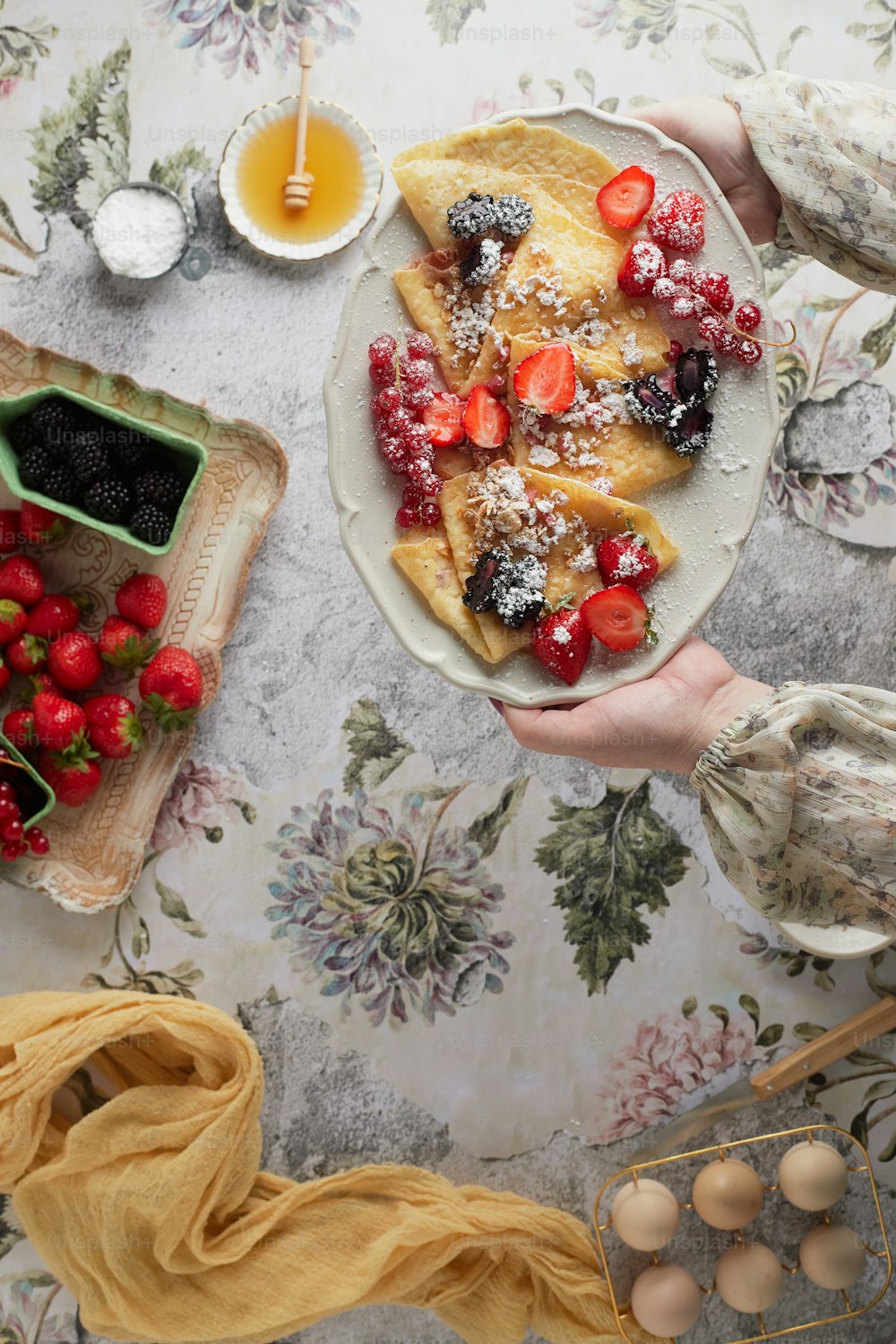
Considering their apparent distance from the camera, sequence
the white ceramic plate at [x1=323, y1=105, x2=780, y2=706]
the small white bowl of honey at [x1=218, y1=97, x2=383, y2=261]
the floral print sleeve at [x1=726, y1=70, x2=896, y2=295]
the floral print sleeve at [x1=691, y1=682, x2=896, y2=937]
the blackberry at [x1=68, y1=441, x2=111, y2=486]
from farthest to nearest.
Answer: the small white bowl of honey at [x1=218, y1=97, x2=383, y2=261], the blackberry at [x1=68, y1=441, x2=111, y2=486], the white ceramic plate at [x1=323, y1=105, x2=780, y2=706], the floral print sleeve at [x1=726, y1=70, x2=896, y2=295], the floral print sleeve at [x1=691, y1=682, x2=896, y2=937]

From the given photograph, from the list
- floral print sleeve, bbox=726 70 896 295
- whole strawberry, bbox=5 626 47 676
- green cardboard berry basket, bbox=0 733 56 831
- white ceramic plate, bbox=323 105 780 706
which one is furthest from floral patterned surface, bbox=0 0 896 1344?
floral print sleeve, bbox=726 70 896 295

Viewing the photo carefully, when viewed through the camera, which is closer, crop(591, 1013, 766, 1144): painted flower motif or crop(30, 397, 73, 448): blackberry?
crop(30, 397, 73, 448): blackberry

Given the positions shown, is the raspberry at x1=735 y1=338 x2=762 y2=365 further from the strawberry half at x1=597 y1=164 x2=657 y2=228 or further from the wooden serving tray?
the wooden serving tray

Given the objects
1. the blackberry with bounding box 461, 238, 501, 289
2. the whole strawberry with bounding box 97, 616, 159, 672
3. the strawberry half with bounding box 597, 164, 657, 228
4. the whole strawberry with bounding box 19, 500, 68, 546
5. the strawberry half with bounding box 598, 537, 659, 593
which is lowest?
the whole strawberry with bounding box 97, 616, 159, 672

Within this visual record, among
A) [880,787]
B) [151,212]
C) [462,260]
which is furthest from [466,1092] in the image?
[151,212]

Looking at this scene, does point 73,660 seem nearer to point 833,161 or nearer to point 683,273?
point 683,273

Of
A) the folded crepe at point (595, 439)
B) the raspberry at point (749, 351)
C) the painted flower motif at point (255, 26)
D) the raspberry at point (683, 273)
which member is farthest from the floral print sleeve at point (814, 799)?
the painted flower motif at point (255, 26)

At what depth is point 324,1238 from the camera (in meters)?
1.98

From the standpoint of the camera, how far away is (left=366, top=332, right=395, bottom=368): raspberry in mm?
1528

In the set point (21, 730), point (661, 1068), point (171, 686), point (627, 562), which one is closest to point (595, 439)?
point (627, 562)

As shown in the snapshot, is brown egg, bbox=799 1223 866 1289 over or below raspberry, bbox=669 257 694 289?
below

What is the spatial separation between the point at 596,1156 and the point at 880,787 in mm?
1139

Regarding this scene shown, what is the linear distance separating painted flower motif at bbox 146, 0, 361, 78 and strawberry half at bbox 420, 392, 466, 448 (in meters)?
0.99

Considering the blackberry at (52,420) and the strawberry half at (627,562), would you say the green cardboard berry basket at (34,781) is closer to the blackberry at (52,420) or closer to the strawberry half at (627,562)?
the blackberry at (52,420)
